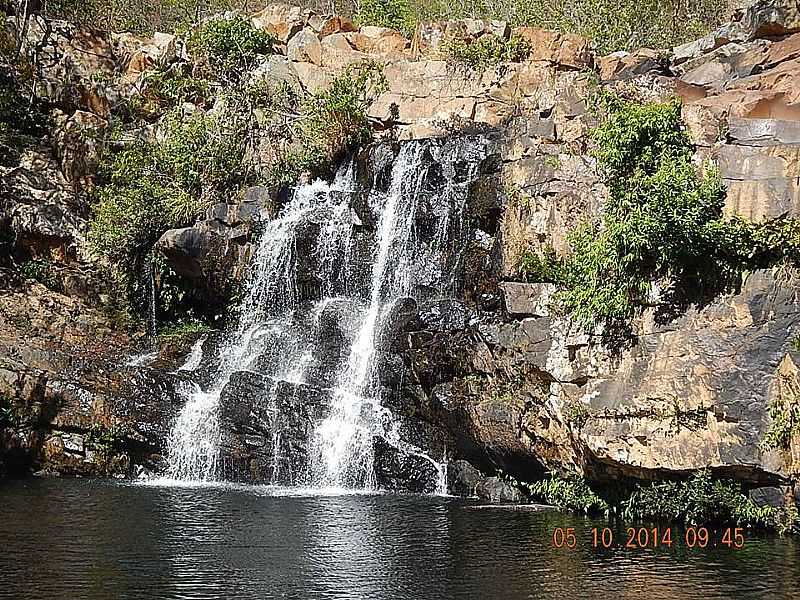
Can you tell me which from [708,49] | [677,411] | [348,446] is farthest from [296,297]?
[708,49]

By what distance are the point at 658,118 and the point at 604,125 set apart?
128cm

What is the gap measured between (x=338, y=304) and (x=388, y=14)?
28.5 meters

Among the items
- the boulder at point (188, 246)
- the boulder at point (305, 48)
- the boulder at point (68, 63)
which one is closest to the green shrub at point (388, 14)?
the boulder at point (305, 48)

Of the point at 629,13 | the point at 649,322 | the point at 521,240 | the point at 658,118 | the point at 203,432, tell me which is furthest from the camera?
the point at 629,13

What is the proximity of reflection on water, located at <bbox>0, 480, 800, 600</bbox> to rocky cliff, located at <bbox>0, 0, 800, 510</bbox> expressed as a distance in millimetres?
2469

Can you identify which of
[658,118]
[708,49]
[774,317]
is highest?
[708,49]

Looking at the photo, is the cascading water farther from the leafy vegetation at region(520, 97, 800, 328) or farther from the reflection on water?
the leafy vegetation at region(520, 97, 800, 328)

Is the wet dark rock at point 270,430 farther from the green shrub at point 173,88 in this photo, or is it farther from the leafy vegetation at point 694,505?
the green shrub at point 173,88

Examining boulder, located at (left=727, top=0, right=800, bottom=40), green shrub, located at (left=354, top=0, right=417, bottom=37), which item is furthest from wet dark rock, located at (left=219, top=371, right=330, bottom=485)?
green shrub, located at (left=354, top=0, right=417, bottom=37)

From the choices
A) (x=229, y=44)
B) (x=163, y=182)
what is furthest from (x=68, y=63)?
(x=163, y=182)

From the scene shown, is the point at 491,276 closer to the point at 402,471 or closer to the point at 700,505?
the point at 402,471

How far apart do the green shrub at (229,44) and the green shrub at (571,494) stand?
30.7m

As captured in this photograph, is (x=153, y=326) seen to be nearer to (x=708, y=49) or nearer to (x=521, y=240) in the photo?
(x=521, y=240)

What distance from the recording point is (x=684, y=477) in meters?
17.2
